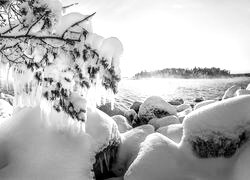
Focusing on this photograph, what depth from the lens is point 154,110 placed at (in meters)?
13.4

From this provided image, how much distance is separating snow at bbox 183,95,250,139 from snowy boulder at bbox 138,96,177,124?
784 centimetres

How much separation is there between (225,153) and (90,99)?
10.3 ft

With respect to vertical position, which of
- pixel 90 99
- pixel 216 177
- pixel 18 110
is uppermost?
pixel 90 99

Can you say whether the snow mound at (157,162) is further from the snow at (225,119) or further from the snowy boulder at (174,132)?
the snowy boulder at (174,132)

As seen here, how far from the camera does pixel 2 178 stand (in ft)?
14.3

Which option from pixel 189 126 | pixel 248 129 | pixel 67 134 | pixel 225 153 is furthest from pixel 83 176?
pixel 248 129

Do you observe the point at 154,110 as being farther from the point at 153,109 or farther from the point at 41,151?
the point at 41,151

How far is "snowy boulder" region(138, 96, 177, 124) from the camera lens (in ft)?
43.7


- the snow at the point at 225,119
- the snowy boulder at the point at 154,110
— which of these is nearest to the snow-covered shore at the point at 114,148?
the snow at the point at 225,119

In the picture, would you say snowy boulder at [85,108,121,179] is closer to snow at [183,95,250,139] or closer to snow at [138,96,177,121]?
snow at [183,95,250,139]

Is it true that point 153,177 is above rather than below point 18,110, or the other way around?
below

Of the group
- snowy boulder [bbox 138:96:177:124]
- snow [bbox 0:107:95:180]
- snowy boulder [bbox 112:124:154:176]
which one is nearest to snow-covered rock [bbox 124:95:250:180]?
snowy boulder [bbox 112:124:154:176]

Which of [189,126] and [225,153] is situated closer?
[225,153]

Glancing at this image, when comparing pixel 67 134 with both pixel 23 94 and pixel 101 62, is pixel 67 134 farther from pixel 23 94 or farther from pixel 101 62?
pixel 101 62
